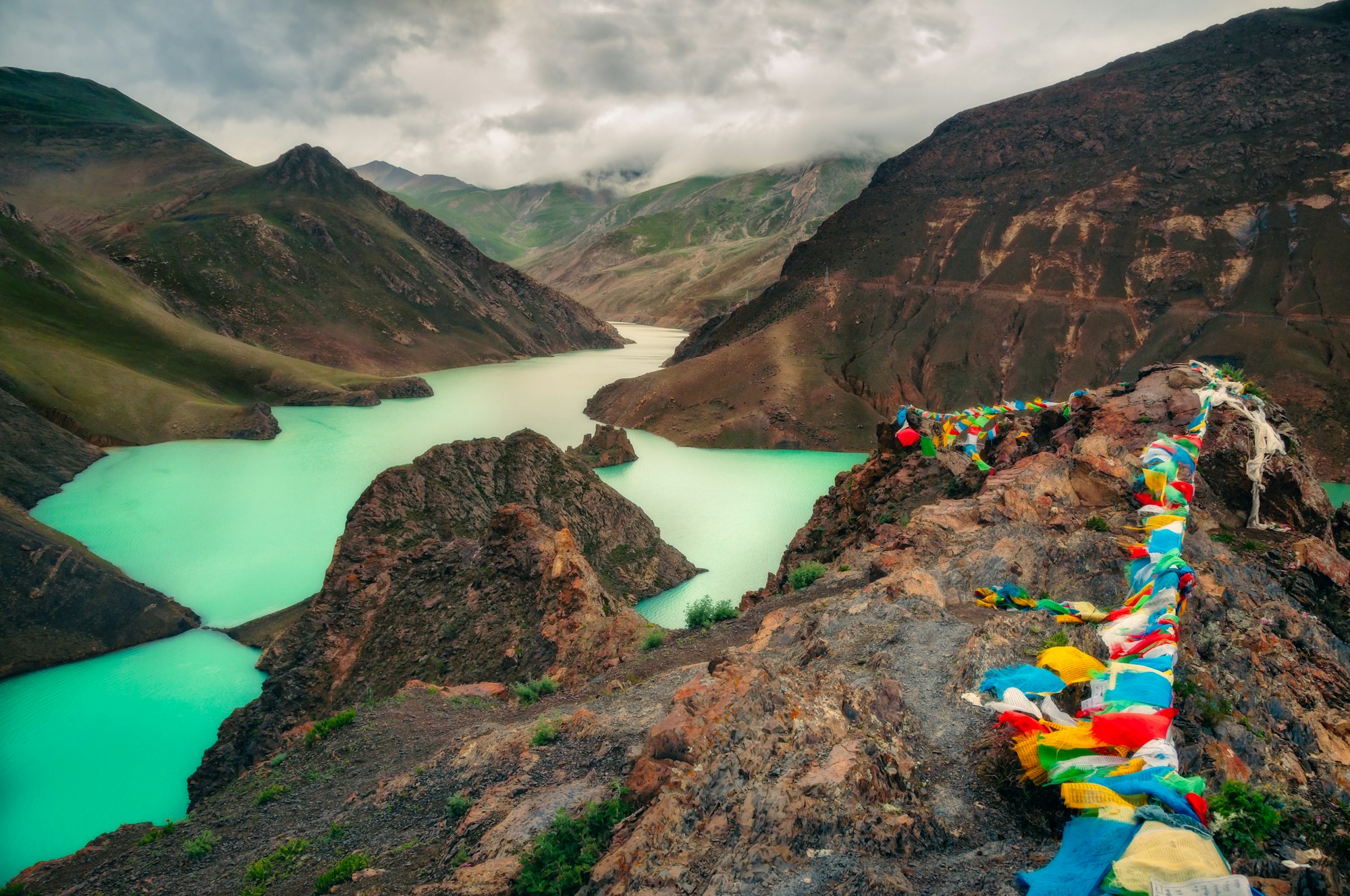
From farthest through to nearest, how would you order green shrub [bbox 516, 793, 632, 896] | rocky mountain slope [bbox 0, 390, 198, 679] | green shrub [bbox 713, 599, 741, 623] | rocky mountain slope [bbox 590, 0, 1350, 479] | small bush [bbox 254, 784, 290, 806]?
rocky mountain slope [bbox 590, 0, 1350, 479] < rocky mountain slope [bbox 0, 390, 198, 679] < green shrub [bbox 713, 599, 741, 623] < small bush [bbox 254, 784, 290, 806] < green shrub [bbox 516, 793, 632, 896]

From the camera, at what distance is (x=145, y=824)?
10.4 meters

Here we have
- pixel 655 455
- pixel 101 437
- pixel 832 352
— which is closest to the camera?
pixel 101 437

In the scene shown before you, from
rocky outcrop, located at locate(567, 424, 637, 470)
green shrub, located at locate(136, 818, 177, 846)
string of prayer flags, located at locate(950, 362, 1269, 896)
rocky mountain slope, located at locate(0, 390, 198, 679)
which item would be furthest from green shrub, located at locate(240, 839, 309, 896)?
rocky outcrop, located at locate(567, 424, 637, 470)

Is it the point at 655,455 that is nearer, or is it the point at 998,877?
the point at 998,877

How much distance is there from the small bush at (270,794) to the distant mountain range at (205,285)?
40.9 meters

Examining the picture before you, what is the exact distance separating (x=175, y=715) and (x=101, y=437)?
31.6m

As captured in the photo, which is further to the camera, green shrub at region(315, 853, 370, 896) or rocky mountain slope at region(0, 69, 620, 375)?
rocky mountain slope at region(0, 69, 620, 375)

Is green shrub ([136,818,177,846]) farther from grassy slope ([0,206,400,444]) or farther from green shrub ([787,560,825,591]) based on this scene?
grassy slope ([0,206,400,444])

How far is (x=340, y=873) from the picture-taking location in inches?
249

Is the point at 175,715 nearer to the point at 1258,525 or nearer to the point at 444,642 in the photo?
the point at 444,642

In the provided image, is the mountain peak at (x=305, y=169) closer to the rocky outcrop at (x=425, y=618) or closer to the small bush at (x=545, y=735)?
the rocky outcrop at (x=425, y=618)

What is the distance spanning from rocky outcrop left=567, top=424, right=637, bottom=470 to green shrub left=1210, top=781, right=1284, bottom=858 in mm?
35165

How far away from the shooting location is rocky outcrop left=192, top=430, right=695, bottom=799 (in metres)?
13.4

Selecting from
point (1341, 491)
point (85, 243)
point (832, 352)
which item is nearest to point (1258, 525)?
point (1341, 491)
